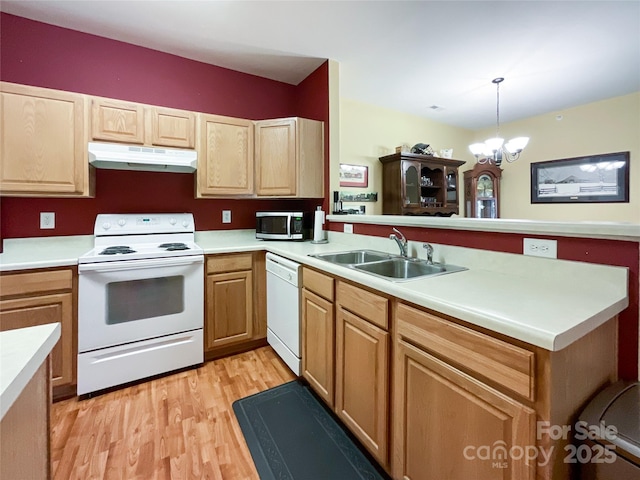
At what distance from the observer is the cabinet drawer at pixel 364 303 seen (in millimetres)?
1183

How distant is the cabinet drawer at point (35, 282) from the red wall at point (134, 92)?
0.66 metres

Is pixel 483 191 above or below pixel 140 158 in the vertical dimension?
above

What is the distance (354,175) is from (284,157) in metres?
1.33

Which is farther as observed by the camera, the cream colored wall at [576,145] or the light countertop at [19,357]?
the cream colored wall at [576,145]

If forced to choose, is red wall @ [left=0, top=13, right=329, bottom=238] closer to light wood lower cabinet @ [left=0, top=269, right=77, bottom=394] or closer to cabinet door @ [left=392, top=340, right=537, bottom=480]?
light wood lower cabinet @ [left=0, top=269, right=77, bottom=394]

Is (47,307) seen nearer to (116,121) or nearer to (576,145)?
(116,121)

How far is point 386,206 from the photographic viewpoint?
387 cm

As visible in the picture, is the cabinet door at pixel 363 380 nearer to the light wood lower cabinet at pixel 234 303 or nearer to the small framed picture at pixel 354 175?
the light wood lower cabinet at pixel 234 303

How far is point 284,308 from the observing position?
80.5 inches

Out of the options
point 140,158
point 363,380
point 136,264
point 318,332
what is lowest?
point 363,380

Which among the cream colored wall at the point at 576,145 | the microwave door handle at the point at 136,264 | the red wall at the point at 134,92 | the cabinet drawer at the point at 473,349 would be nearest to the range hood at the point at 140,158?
the red wall at the point at 134,92

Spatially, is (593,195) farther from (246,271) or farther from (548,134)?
(246,271)

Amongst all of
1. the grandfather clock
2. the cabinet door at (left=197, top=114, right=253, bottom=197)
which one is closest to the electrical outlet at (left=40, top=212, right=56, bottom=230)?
the cabinet door at (left=197, top=114, right=253, bottom=197)

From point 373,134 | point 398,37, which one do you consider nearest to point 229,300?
point 398,37
